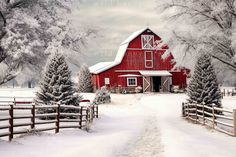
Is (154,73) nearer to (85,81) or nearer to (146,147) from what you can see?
(85,81)

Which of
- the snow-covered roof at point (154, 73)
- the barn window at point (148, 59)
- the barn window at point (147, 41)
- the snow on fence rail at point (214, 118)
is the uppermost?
the barn window at point (147, 41)

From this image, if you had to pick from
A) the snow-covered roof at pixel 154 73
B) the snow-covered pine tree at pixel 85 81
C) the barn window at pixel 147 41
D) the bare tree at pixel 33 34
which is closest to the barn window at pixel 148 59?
the barn window at pixel 147 41

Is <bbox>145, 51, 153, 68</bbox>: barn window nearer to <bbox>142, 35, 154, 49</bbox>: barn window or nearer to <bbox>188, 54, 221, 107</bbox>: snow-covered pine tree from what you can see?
<bbox>142, 35, 154, 49</bbox>: barn window

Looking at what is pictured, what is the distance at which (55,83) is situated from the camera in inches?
846

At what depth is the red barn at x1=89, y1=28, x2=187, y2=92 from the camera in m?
53.6

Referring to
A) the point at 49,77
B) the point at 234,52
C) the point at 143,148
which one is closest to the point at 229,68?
the point at 234,52

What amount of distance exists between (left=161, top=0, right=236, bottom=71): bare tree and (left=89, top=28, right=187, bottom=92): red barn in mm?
29060

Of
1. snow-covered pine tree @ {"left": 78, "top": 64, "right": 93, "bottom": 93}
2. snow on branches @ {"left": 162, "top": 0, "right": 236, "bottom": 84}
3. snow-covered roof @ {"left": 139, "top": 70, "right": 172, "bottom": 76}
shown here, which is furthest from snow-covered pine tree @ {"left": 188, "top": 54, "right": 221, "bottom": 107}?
snow-covered pine tree @ {"left": 78, "top": 64, "right": 93, "bottom": 93}

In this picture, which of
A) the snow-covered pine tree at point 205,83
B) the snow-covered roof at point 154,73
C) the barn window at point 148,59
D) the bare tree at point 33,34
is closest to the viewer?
the bare tree at point 33,34

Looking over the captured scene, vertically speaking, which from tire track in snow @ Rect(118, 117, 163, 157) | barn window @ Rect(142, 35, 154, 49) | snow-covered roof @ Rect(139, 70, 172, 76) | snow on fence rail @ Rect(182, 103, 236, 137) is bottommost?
tire track in snow @ Rect(118, 117, 163, 157)

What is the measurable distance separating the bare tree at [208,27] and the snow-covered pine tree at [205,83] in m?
0.72

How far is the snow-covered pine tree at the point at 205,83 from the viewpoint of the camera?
23241mm

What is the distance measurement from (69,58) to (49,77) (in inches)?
66.2

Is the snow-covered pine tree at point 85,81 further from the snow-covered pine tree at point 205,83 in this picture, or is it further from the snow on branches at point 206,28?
the snow-covered pine tree at point 205,83
